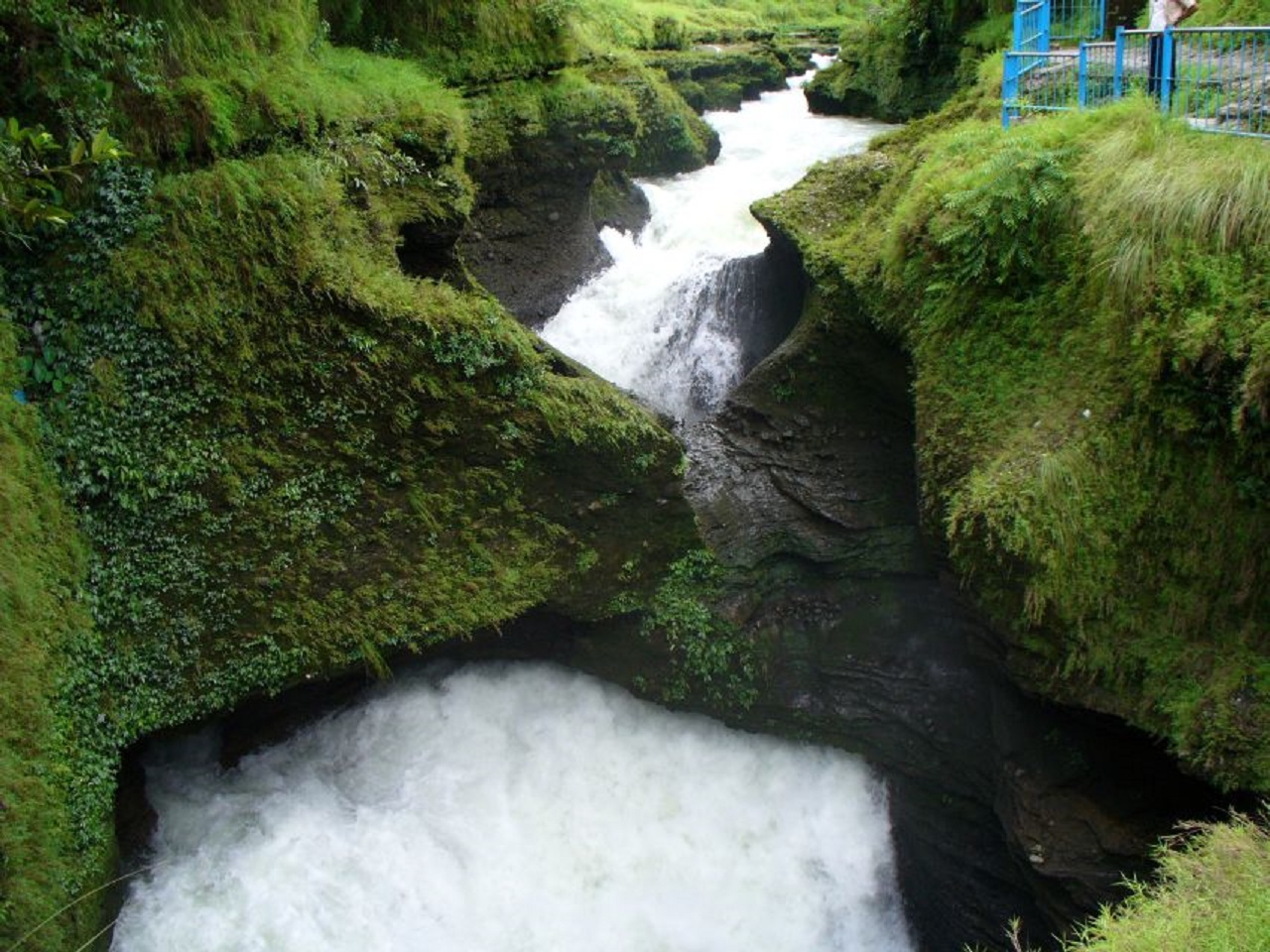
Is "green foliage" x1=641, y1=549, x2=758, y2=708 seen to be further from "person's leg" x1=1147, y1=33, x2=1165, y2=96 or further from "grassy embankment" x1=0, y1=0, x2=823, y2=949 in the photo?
"person's leg" x1=1147, y1=33, x2=1165, y2=96

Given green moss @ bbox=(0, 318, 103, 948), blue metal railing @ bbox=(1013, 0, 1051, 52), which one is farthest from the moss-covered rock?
green moss @ bbox=(0, 318, 103, 948)

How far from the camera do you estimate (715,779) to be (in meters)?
9.23

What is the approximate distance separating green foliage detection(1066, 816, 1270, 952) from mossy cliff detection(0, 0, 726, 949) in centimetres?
459

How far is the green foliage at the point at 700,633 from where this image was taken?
8766 mm

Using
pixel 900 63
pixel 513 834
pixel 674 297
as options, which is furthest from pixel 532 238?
pixel 900 63

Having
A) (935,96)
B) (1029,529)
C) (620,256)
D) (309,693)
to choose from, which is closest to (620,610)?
(309,693)

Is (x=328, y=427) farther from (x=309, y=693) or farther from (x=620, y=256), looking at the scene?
(x=620, y=256)

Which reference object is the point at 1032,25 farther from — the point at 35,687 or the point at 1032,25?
the point at 35,687

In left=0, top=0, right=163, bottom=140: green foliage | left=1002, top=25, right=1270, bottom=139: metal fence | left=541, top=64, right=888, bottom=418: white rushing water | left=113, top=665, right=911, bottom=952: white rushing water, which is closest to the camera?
left=0, top=0, right=163, bottom=140: green foliage

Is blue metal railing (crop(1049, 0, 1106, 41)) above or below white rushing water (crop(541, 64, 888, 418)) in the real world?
above

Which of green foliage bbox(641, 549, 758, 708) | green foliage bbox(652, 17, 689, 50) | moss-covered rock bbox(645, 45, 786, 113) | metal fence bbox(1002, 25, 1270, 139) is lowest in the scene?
green foliage bbox(641, 549, 758, 708)

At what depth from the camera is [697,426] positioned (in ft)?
32.3

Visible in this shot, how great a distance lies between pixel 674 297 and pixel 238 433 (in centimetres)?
573

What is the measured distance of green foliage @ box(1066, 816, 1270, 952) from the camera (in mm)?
4242
